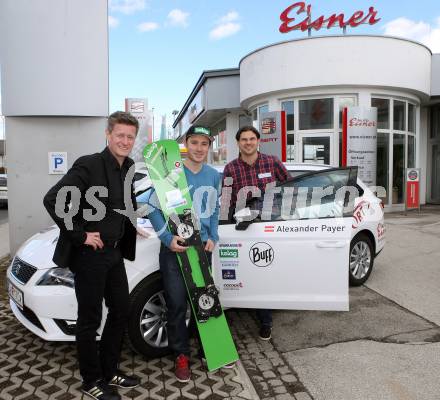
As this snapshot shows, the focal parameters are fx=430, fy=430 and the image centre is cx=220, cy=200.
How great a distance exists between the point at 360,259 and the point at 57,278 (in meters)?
3.64

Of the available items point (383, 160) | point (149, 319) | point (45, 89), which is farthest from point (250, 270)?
point (383, 160)

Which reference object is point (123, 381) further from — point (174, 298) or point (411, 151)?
point (411, 151)

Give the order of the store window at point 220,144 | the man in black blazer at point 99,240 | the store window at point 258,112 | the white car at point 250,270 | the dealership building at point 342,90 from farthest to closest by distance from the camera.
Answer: the store window at point 220,144 < the store window at point 258,112 < the dealership building at point 342,90 < the white car at point 250,270 < the man in black blazer at point 99,240

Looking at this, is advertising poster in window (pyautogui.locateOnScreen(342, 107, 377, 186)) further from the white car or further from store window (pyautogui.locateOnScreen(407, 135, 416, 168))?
the white car

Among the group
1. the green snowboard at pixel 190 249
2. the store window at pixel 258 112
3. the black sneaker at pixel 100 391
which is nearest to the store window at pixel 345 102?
the store window at pixel 258 112

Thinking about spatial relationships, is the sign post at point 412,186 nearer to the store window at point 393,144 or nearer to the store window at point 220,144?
the store window at point 393,144

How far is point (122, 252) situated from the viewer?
2926 millimetres

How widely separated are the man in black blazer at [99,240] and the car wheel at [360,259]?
10.4 ft

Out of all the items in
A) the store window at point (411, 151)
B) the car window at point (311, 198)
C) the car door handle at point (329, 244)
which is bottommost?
the car door handle at point (329, 244)

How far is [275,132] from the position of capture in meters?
12.8

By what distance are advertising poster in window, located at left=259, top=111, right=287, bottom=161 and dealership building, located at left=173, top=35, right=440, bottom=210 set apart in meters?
0.30

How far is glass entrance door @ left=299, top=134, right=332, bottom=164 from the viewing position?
12711 millimetres

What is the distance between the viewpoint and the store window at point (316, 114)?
496 inches

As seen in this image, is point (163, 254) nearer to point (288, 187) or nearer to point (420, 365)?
point (288, 187)
